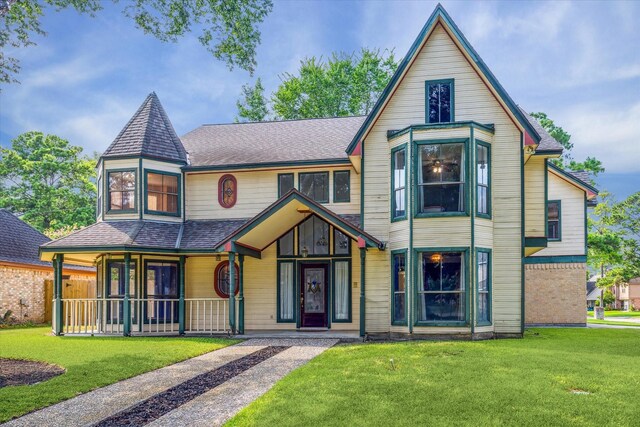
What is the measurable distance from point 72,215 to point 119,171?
25.4 meters

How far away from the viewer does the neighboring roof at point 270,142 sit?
58.7ft

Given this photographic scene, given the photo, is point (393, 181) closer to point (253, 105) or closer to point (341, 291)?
point (341, 291)

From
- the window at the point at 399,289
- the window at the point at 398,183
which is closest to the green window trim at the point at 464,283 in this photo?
the window at the point at 399,289

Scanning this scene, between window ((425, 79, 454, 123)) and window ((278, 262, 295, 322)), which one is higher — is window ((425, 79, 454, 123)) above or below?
above

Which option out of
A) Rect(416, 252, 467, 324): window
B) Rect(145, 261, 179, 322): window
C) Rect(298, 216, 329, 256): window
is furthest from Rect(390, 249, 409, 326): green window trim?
Rect(145, 261, 179, 322): window

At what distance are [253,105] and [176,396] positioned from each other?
34327 millimetres

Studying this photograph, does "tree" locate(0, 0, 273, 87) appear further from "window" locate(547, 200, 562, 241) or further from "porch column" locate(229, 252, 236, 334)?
"window" locate(547, 200, 562, 241)

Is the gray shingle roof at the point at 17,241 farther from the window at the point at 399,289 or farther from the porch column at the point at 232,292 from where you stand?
the window at the point at 399,289

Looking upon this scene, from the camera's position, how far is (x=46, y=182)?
42500mm

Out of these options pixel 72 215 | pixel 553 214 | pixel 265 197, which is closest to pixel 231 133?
pixel 265 197

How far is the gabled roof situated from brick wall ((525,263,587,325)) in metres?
8.20

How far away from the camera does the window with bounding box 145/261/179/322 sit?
56.2 ft

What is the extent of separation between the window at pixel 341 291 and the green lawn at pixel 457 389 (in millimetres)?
5362

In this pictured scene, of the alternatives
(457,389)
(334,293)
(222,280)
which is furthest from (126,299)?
(457,389)
